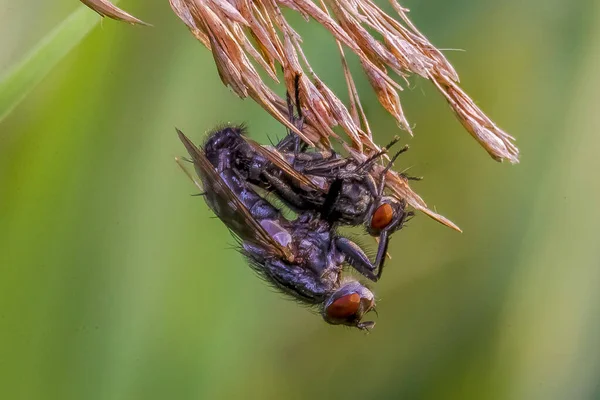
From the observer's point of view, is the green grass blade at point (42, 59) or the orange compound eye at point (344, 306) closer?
the green grass blade at point (42, 59)

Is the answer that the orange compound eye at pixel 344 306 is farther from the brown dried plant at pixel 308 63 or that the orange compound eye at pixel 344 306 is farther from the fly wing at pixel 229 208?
the brown dried plant at pixel 308 63

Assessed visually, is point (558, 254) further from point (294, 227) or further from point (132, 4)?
point (132, 4)

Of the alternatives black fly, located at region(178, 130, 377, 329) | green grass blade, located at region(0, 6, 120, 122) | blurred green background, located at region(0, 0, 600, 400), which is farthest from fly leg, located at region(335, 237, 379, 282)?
green grass blade, located at region(0, 6, 120, 122)

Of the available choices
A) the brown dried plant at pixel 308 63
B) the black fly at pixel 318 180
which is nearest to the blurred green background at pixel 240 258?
the black fly at pixel 318 180

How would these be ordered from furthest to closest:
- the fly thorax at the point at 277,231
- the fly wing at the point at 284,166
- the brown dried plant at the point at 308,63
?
1. the fly thorax at the point at 277,231
2. the fly wing at the point at 284,166
3. the brown dried plant at the point at 308,63

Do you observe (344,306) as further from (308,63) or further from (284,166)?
(308,63)

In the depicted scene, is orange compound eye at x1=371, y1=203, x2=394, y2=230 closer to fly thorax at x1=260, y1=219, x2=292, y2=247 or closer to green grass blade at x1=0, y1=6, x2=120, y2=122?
fly thorax at x1=260, y1=219, x2=292, y2=247

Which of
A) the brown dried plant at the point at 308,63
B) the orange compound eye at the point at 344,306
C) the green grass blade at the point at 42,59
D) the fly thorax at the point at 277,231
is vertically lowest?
the orange compound eye at the point at 344,306
